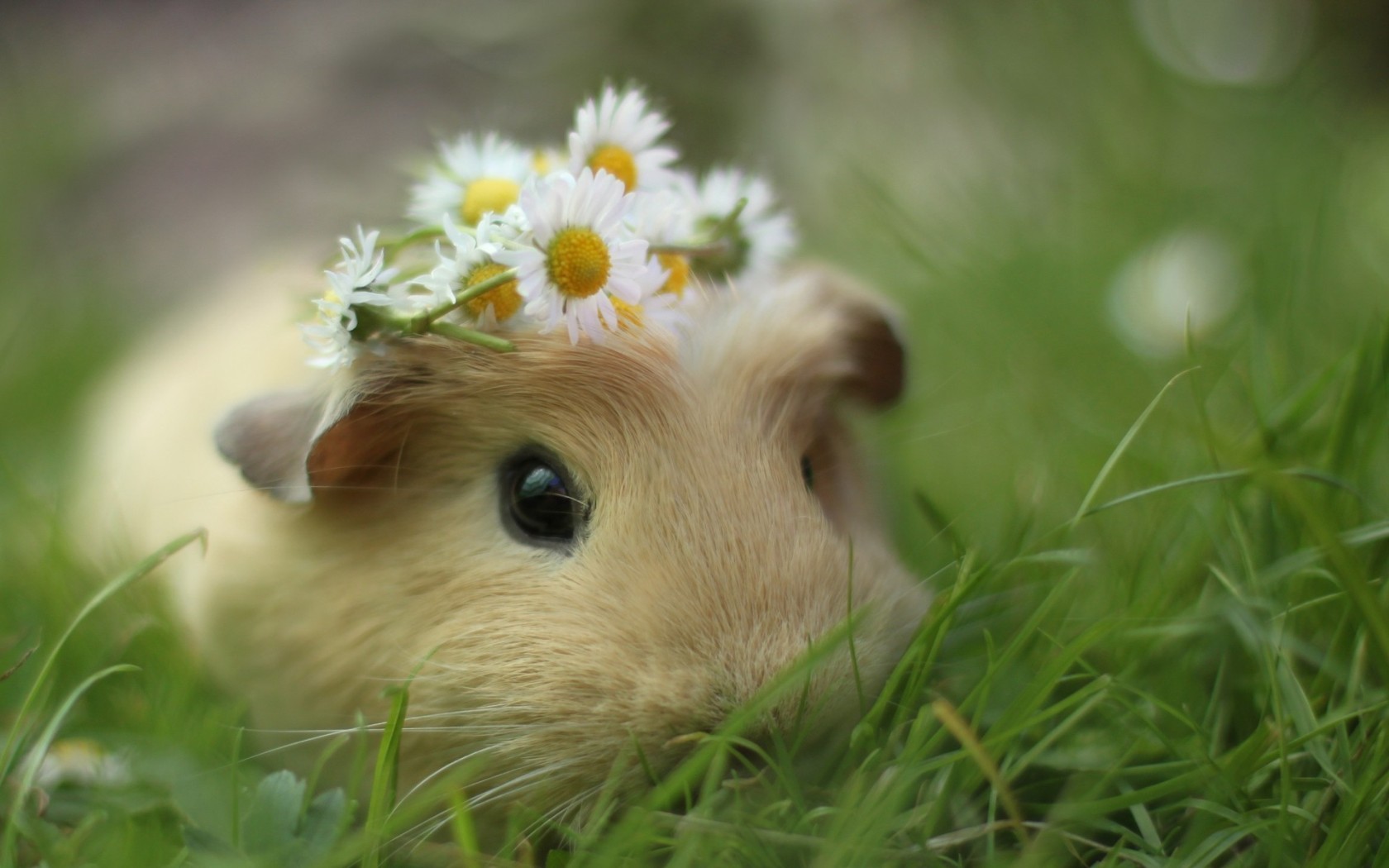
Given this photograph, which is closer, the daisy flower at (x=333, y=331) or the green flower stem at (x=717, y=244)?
the daisy flower at (x=333, y=331)

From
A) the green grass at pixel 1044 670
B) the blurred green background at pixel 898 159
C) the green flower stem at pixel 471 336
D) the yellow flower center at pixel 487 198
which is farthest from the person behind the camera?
the blurred green background at pixel 898 159

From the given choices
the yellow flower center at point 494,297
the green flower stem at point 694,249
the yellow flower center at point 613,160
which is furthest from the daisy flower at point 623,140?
the yellow flower center at point 494,297

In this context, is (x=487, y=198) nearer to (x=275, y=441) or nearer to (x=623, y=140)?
(x=623, y=140)

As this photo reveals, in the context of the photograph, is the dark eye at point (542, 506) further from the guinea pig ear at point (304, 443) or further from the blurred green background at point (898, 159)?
the blurred green background at point (898, 159)

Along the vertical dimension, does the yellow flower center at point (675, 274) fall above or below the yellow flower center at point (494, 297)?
below

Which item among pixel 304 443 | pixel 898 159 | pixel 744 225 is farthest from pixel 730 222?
pixel 898 159

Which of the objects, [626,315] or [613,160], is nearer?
[626,315]

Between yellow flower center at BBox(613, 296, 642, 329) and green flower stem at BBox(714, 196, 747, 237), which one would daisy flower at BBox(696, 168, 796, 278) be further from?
yellow flower center at BBox(613, 296, 642, 329)

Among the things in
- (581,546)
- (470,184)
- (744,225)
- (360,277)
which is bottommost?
(581,546)
